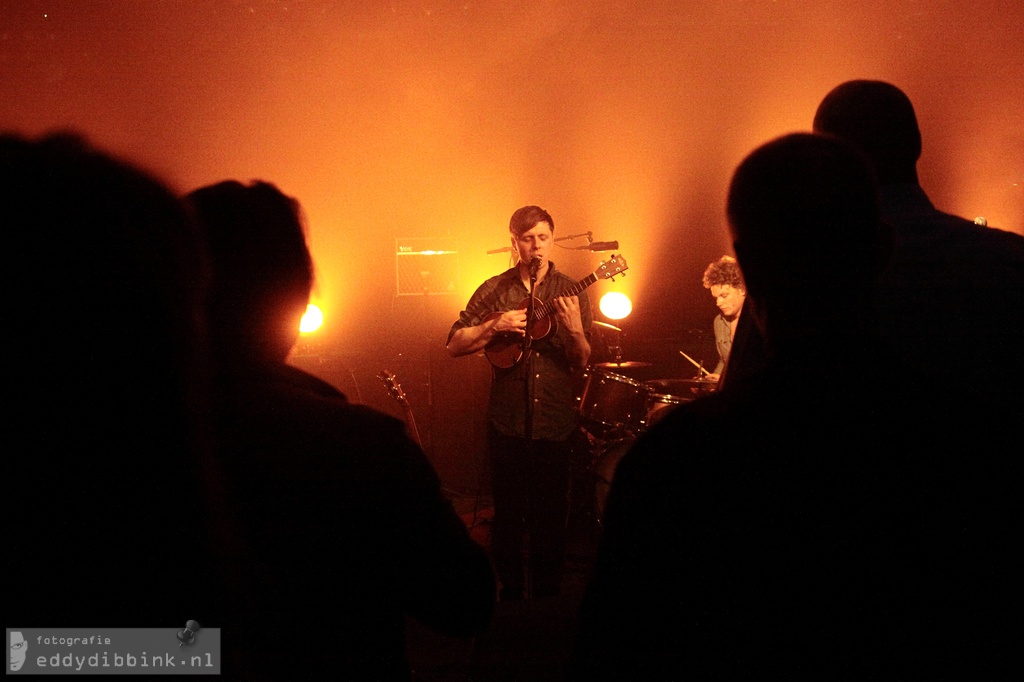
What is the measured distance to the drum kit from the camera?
4.52 metres

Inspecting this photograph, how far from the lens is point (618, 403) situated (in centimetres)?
461

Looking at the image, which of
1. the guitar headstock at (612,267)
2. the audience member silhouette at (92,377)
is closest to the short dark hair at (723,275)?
the guitar headstock at (612,267)

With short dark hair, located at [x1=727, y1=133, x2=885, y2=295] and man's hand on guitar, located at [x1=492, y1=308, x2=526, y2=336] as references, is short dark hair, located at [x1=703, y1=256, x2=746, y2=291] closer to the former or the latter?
man's hand on guitar, located at [x1=492, y1=308, x2=526, y2=336]

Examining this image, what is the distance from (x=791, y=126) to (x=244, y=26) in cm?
524

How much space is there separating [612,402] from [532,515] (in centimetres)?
116

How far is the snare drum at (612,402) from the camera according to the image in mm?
4562

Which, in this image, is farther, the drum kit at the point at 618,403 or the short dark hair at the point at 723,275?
the short dark hair at the point at 723,275

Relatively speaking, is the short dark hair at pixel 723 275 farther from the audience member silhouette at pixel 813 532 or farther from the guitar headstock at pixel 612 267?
the audience member silhouette at pixel 813 532

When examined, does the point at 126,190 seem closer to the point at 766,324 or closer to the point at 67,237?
the point at 67,237

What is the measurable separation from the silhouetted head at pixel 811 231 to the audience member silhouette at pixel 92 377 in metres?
0.82

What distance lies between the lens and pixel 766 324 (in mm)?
1043

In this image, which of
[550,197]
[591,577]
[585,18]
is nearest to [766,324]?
[591,577]

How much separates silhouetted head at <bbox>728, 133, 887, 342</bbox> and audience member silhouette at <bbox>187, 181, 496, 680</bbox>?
69 centimetres

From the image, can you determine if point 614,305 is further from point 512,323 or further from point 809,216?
point 809,216
